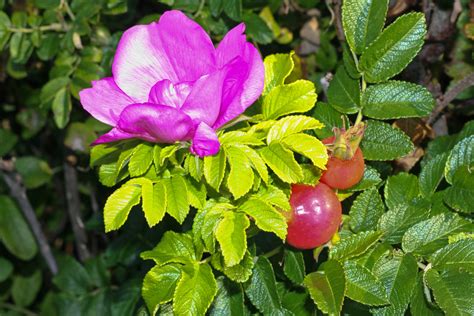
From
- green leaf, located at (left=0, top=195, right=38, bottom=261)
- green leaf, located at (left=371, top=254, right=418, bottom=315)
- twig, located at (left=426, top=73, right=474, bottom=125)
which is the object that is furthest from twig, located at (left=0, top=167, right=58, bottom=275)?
green leaf, located at (left=371, top=254, right=418, bottom=315)

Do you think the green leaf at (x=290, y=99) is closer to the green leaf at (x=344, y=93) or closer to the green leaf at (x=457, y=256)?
the green leaf at (x=344, y=93)

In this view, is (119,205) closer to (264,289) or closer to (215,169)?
(215,169)

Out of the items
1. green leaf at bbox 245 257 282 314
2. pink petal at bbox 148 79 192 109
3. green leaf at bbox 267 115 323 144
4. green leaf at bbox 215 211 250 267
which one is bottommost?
green leaf at bbox 245 257 282 314

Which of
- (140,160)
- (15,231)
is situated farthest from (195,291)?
(15,231)

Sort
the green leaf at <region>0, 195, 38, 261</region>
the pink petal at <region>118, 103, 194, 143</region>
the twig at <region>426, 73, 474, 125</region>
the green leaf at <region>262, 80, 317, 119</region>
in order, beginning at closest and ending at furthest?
the pink petal at <region>118, 103, 194, 143</region> → the green leaf at <region>262, 80, 317, 119</region> → the twig at <region>426, 73, 474, 125</region> → the green leaf at <region>0, 195, 38, 261</region>

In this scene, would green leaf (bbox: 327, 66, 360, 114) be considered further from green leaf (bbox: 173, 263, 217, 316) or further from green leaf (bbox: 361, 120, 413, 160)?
green leaf (bbox: 173, 263, 217, 316)

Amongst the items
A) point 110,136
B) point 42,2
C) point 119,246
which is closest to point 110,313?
point 119,246
